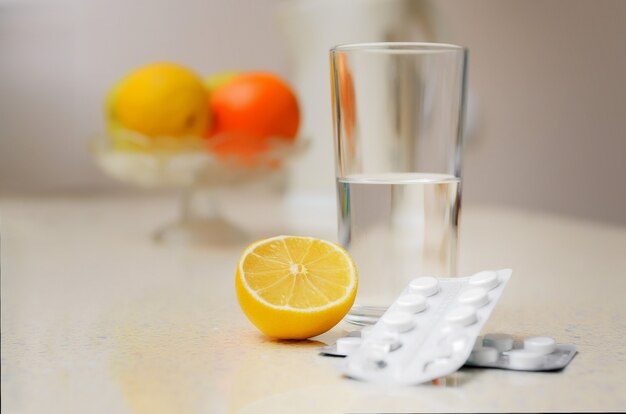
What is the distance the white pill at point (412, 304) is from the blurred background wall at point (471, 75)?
4.35ft

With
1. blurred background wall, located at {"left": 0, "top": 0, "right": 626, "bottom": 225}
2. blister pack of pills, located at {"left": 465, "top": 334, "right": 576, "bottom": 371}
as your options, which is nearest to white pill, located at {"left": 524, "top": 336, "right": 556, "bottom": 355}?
blister pack of pills, located at {"left": 465, "top": 334, "right": 576, "bottom": 371}

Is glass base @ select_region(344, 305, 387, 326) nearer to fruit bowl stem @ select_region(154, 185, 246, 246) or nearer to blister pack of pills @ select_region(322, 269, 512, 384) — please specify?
blister pack of pills @ select_region(322, 269, 512, 384)

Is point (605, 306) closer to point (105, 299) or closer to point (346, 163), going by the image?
point (346, 163)

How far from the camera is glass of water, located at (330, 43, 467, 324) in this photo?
2.35ft

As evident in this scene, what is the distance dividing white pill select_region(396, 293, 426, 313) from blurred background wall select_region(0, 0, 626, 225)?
1326 mm

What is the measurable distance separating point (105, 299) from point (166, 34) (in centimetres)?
141

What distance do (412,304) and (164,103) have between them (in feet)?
2.44

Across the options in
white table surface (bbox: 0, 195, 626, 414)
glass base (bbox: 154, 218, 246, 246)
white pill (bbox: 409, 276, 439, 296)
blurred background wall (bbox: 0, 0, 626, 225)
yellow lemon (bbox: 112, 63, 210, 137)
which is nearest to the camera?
white table surface (bbox: 0, 195, 626, 414)

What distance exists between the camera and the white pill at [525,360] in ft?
1.84

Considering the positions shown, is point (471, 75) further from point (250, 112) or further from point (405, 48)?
point (405, 48)

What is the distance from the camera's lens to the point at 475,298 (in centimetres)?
59

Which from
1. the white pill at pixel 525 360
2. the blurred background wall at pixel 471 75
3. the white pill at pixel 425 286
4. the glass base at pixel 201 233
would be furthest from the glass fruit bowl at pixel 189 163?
the white pill at pixel 525 360

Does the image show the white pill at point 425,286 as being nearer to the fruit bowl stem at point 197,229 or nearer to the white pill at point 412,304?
the white pill at point 412,304

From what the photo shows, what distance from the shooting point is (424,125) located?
74 cm
